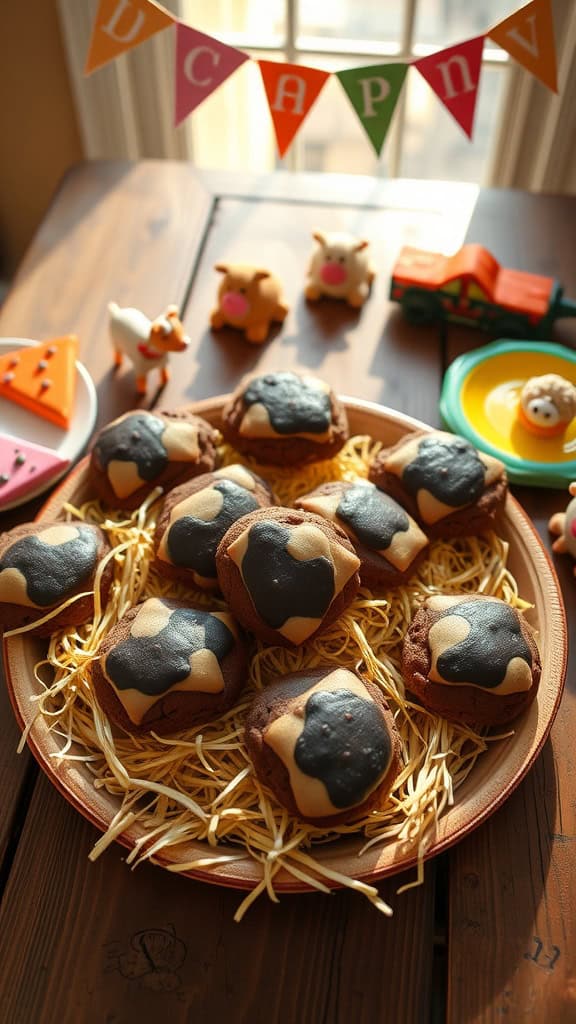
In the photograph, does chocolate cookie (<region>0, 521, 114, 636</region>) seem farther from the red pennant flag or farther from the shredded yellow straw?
the red pennant flag

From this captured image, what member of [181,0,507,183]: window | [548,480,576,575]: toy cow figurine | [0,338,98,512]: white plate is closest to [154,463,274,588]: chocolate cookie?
[0,338,98,512]: white plate

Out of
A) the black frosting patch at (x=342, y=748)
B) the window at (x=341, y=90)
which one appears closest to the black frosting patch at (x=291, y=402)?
the black frosting patch at (x=342, y=748)

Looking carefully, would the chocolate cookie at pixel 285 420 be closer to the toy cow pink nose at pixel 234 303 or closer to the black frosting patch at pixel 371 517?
the black frosting patch at pixel 371 517

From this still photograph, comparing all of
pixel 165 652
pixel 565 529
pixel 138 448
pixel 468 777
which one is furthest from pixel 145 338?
pixel 468 777

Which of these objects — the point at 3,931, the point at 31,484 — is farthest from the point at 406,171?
the point at 3,931

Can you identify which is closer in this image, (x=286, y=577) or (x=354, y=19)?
(x=286, y=577)

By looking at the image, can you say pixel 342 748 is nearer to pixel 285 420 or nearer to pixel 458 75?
pixel 285 420
